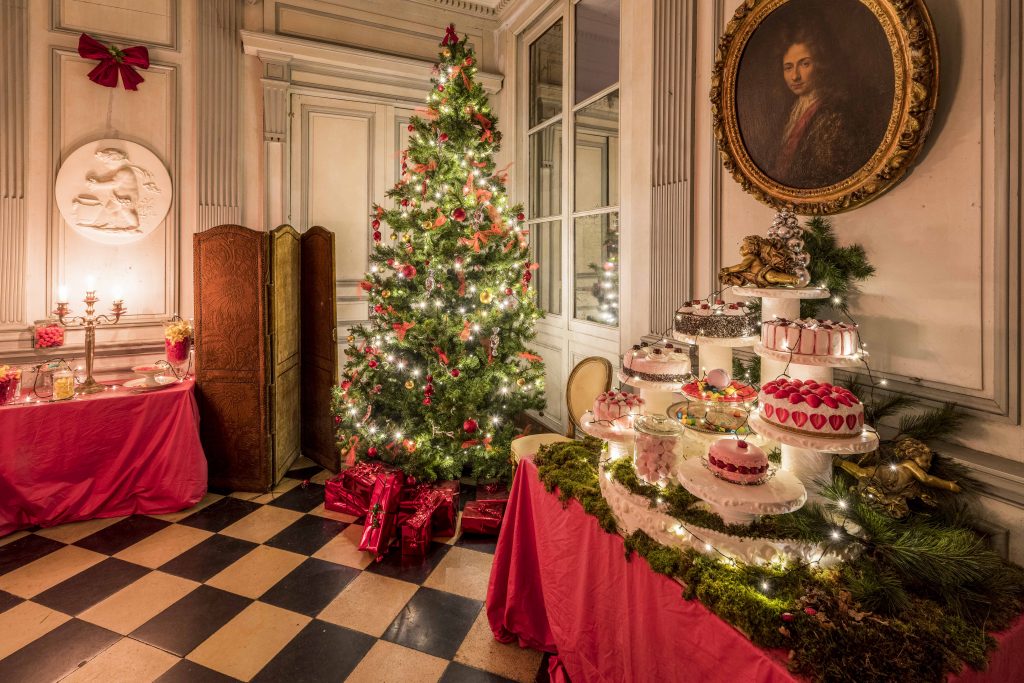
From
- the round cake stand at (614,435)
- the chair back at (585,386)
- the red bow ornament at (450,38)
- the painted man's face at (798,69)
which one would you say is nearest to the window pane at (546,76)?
the red bow ornament at (450,38)

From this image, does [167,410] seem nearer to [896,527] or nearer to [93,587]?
[93,587]

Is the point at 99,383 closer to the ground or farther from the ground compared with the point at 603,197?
closer to the ground

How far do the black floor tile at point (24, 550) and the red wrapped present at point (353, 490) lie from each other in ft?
4.67

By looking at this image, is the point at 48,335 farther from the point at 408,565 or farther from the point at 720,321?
the point at 720,321

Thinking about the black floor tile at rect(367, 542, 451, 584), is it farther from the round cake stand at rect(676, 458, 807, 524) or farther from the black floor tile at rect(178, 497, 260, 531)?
the round cake stand at rect(676, 458, 807, 524)

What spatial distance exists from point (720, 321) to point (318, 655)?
201 cm

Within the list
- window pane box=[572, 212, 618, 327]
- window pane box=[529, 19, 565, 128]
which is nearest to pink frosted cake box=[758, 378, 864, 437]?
window pane box=[572, 212, 618, 327]

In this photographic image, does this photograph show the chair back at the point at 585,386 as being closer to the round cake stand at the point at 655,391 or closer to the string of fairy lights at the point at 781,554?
the round cake stand at the point at 655,391

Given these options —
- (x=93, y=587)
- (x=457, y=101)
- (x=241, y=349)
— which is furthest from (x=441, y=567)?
(x=457, y=101)

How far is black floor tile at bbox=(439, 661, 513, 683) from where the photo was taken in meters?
1.96

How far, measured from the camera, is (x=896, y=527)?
4.47 feet

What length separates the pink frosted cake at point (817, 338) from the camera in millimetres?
1444

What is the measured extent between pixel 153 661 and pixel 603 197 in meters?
3.48

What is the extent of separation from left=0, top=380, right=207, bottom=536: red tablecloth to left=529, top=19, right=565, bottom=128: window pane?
3448mm
